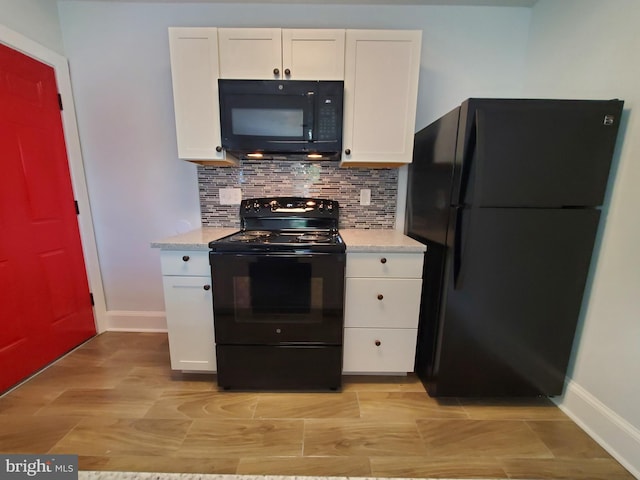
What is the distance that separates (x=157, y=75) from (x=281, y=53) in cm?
104

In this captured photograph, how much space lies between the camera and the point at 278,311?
1.47 metres

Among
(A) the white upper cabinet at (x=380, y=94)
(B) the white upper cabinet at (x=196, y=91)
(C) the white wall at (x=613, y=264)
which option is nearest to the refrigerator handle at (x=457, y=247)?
(A) the white upper cabinet at (x=380, y=94)

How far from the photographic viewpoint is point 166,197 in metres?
2.02

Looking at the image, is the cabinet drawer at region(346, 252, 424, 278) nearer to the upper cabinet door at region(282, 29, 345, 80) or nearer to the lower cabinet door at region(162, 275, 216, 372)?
the lower cabinet door at region(162, 275, 216, 372)

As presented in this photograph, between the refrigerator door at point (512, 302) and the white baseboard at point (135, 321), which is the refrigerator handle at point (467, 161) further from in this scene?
the white baseboard at point (135, 321)

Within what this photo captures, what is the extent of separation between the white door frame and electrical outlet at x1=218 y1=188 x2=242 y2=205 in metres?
1.07

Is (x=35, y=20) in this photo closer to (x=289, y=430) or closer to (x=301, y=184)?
(x=301, y=184)

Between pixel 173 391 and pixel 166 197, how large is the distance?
4.58ft

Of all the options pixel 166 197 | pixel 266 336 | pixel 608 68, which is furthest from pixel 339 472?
pixel 608 68

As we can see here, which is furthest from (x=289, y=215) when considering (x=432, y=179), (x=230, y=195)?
(x=432, y=179)

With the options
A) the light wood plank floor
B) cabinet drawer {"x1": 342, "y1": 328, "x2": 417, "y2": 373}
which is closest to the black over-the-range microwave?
cabinet drawer {"x1": 342, "y1": 328, "x2": 417, "y2": 373}

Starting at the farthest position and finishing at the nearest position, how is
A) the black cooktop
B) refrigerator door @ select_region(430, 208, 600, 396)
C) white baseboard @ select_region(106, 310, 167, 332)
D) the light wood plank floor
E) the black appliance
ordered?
white baseboard @ select_region(106, 310, 167, 332)
the black cooktop
the black appliance
refrigerator door @ select_region(430, 208, 600, 396)
the light wood plank floor

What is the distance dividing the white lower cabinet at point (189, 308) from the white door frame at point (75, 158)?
1107 millimetres

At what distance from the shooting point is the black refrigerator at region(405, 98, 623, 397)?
117 cm
